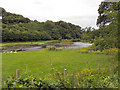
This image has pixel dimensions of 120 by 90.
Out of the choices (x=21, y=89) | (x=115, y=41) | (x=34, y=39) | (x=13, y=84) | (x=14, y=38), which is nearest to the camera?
(x=21, y=89)

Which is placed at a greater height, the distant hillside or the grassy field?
the distant hillside

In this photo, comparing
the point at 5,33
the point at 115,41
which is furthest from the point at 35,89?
the point at 5,33

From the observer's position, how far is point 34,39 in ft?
179

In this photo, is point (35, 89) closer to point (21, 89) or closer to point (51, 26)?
point (21, 89)

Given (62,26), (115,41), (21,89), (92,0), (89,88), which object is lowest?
(89,88)

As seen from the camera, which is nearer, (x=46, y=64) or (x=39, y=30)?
(x=46, y=64)

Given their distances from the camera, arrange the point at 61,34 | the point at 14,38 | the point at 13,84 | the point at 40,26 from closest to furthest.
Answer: the point at 13,84, the point at 14,38, the point at 61,34, the point at 40,26

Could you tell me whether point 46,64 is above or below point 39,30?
below

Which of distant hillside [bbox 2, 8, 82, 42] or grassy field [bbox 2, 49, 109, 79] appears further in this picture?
distant hillside [bbox 2, 8, 82, 42]

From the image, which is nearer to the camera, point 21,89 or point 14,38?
point 21,89

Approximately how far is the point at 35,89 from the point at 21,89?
290 mm

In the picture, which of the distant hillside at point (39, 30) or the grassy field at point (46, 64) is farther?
the distant hillside at point (39, 30)

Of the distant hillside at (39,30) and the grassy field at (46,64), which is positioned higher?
the distant hillside at (39,30)

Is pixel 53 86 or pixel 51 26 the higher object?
pixel 51 26
